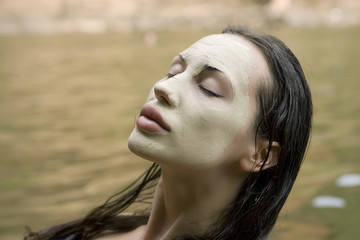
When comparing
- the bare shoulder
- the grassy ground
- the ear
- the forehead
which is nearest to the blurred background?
the grassy ground

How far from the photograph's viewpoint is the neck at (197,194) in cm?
136

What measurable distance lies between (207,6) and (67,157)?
1099 centimetres

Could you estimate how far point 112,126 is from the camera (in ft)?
15.2

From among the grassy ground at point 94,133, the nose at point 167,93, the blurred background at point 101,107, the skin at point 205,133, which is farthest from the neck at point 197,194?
the grassy ground at point 94,133

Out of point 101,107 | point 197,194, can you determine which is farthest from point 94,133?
point 197,194

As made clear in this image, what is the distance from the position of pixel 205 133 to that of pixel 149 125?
5.0 inches

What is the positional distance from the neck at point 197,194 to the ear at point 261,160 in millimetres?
35

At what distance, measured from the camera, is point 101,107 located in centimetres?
529

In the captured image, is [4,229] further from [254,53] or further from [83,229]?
[254,53]

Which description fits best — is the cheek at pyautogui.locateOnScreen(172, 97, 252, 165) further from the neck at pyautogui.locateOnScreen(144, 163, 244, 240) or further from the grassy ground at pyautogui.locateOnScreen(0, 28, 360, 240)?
the grassy ground at pyautogui.locateOnScreen(0, 28, 360, 240)

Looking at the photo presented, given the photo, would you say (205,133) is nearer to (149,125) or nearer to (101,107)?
(149,125)

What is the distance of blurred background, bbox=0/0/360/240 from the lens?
10.1ft

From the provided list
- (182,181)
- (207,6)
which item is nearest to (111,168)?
(182,181)

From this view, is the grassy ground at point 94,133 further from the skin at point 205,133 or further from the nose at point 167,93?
the nose at point 167,93
